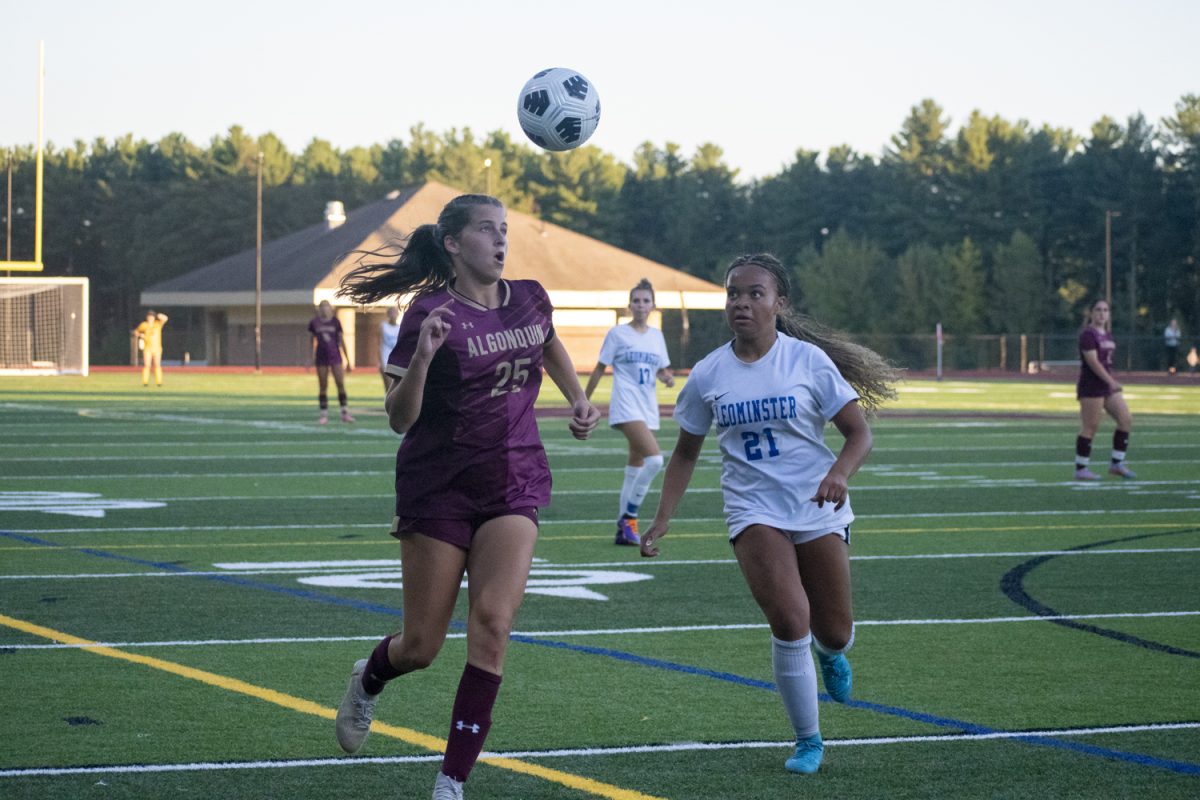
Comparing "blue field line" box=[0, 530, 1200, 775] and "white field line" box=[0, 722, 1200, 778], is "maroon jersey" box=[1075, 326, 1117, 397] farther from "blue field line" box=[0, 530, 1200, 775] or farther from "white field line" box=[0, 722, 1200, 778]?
"white field line" box=[0, 722, 1200, 778]

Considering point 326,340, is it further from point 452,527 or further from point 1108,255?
point 1108,255

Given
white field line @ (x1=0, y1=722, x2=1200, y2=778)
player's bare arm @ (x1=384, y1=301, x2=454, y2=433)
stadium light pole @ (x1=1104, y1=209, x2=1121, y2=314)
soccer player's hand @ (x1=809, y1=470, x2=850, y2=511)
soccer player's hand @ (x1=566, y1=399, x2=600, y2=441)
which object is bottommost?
white field line @ (x1=0, y1=722, x2=1200, y2=778)

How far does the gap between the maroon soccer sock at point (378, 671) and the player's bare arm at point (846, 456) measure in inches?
66.0

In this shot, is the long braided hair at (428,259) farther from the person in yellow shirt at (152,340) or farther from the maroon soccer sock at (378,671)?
the person in yellow shirt at (152,340)

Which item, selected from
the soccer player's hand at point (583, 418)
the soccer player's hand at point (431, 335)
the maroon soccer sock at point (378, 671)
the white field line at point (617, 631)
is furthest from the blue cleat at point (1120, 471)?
the soccer player's hand at point (431, 335)

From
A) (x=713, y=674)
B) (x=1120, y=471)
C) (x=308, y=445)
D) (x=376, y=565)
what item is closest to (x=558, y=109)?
(x=713, y=674)

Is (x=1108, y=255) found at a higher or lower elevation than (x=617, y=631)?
higher

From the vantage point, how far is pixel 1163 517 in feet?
51.2

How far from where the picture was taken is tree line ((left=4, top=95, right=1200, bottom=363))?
9562 centimetres

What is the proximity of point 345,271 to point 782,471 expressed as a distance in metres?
67.3

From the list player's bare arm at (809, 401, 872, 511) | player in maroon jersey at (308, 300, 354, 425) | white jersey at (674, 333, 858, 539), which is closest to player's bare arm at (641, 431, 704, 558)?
white jersey at (674, 333, 858, 539)

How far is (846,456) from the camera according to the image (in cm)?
664

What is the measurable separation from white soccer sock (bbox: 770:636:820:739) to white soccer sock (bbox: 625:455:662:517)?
711 centimetres

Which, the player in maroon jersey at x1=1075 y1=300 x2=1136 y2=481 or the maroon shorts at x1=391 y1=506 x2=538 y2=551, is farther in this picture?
the player in maroon jersey at x1=1075 y1=300 x2=1136 y2=481
